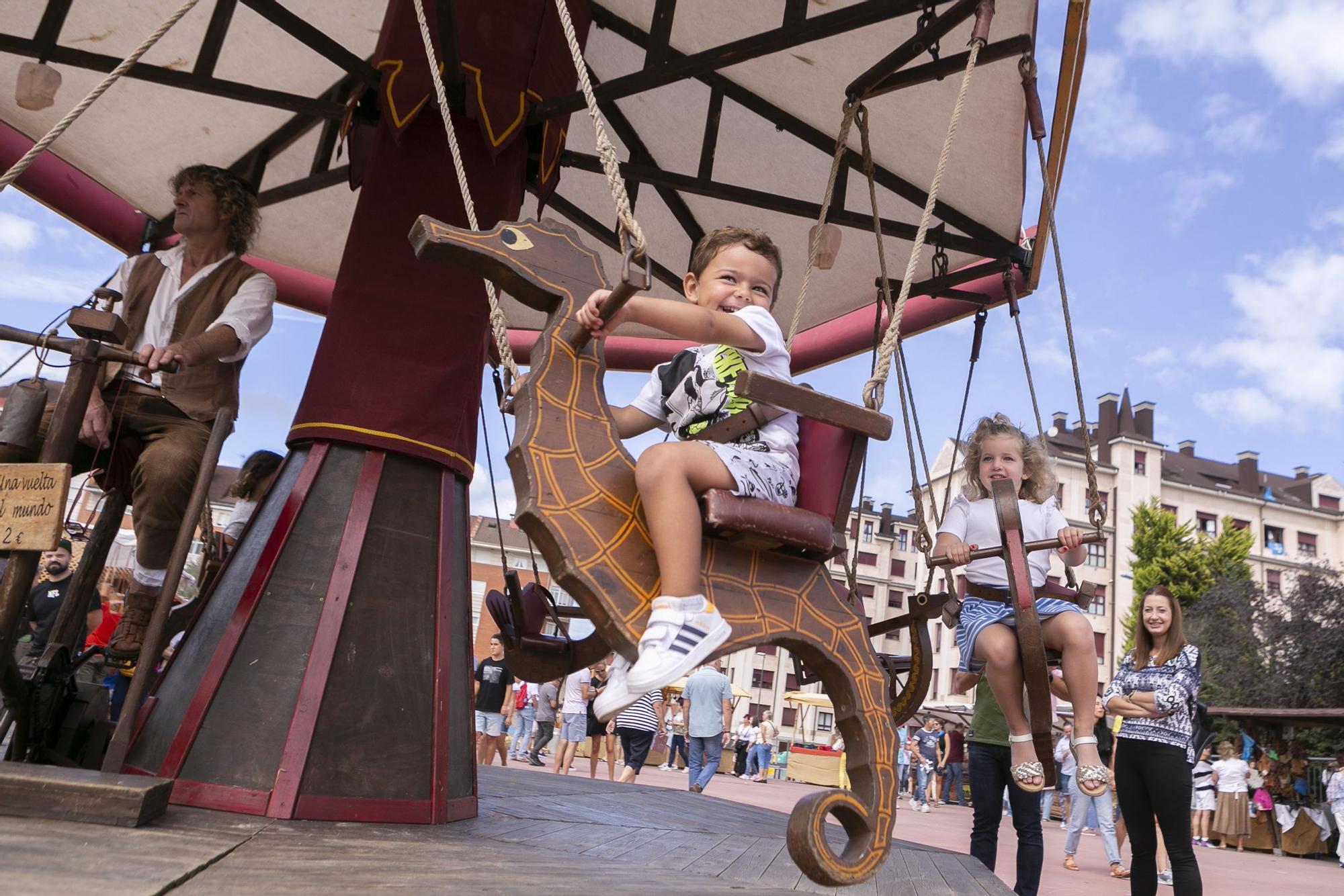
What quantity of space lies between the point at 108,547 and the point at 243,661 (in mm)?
1064

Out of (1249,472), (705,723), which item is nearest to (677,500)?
(705,723)

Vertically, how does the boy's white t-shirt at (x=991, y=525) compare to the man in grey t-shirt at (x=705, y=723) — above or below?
above

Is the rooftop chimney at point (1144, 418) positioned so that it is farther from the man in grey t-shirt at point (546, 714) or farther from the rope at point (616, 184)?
the rope at point (616, 184)

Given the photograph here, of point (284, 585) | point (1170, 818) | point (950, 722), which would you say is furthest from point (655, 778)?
point (284, 585)

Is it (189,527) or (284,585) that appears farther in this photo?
(284,585)

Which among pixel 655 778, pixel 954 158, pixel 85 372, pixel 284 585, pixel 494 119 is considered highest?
pixel 954 158

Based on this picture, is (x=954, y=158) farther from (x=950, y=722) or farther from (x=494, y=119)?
(x=950, y=722)

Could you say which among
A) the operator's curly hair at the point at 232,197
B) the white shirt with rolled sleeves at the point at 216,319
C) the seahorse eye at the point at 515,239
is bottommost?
the seahorse eye at the point at 515,239

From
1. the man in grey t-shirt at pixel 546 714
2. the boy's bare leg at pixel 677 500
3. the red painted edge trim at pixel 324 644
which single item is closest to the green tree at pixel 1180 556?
the man in grey t-shirt at pixel 546 714

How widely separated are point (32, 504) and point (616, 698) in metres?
1.70

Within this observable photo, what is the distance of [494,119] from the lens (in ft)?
14.1

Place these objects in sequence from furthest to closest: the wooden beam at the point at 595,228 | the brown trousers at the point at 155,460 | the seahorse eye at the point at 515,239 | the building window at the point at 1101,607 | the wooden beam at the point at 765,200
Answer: the building window at the point at 1101,607
the wooden beam at the point at 595,228
the wooden beam at the point at 765,200
the brown trousers at the point at 155,460
the seahorse eye at the point at 515,239

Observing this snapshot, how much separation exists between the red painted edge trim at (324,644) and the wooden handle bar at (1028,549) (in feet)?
7.12

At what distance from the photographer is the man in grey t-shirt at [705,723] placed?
35.1 ft
